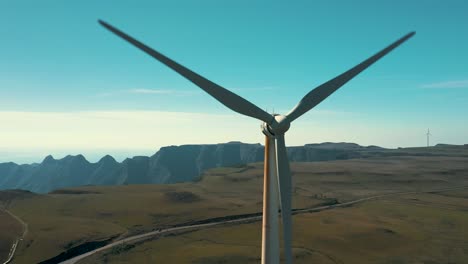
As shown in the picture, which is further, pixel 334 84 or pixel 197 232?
pixel 197 232

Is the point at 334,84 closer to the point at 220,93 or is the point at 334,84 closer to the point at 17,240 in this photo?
the point at 220,93

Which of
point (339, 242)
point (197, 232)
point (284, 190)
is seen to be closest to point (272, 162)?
point (284, 190)

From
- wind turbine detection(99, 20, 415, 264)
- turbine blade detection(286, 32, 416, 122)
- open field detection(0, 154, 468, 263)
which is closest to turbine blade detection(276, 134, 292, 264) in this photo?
wind turbine detection(99, 20, 415, 264)

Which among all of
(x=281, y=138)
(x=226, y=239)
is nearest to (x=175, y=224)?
(x=226, y=239)

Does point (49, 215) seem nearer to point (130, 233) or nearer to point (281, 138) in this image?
point (130, 233)

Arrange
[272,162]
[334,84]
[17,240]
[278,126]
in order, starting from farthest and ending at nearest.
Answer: [17,240] < [334,84] < [272,162] < [278,126]

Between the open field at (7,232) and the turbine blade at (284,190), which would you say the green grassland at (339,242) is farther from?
the turbine blade at (284,190)
